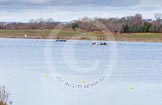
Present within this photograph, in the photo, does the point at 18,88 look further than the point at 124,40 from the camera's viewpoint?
No

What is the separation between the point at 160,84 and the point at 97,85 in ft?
8.07

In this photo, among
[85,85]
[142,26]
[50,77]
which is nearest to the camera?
[85,85]

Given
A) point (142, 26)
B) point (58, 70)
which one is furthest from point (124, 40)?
point (58, 70)

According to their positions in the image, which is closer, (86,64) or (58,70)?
(58,70)

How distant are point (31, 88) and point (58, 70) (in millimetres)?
7241

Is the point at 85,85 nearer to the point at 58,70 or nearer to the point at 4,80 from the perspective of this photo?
the point at 4,80

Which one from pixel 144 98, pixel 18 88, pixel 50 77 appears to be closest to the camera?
pixel 144 98

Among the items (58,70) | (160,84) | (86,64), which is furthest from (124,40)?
(160,84)

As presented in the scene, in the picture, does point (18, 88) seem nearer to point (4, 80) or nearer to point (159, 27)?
point (4, 80)

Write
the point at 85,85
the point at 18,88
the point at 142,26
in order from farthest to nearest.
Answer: the point at 142,26 → the point at 85,85 → the point at 18,88

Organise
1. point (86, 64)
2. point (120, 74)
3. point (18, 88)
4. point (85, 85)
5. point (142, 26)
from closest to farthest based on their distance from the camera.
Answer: point (18, 88) < point (85, 85) < point (120, 74) < point (86, 64) < point (142, 26)

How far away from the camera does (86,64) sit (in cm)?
3138

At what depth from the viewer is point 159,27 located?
68000 mm

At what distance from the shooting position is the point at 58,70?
85.3ft
